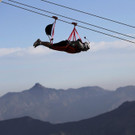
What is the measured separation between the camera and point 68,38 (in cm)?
1499

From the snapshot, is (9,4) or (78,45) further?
(78,45)

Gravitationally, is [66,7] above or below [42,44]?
above

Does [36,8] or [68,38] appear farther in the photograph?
[68,38]

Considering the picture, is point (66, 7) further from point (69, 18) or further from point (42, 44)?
point (42, 44)

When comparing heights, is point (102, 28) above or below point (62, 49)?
above

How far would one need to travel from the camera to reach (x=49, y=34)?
1454 cm

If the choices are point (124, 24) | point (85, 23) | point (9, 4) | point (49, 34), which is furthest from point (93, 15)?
point (9, 4)

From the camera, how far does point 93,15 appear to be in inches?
549

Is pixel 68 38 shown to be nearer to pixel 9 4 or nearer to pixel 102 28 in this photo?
pixel 102 28

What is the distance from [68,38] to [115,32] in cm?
276

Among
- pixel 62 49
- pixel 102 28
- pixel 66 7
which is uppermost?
pixel 66 7

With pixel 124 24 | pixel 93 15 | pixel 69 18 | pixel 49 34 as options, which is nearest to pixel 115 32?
pixel 124 24

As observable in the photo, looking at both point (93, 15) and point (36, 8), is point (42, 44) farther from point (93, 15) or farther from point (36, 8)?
point (93, 15)

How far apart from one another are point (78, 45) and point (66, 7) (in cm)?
220
